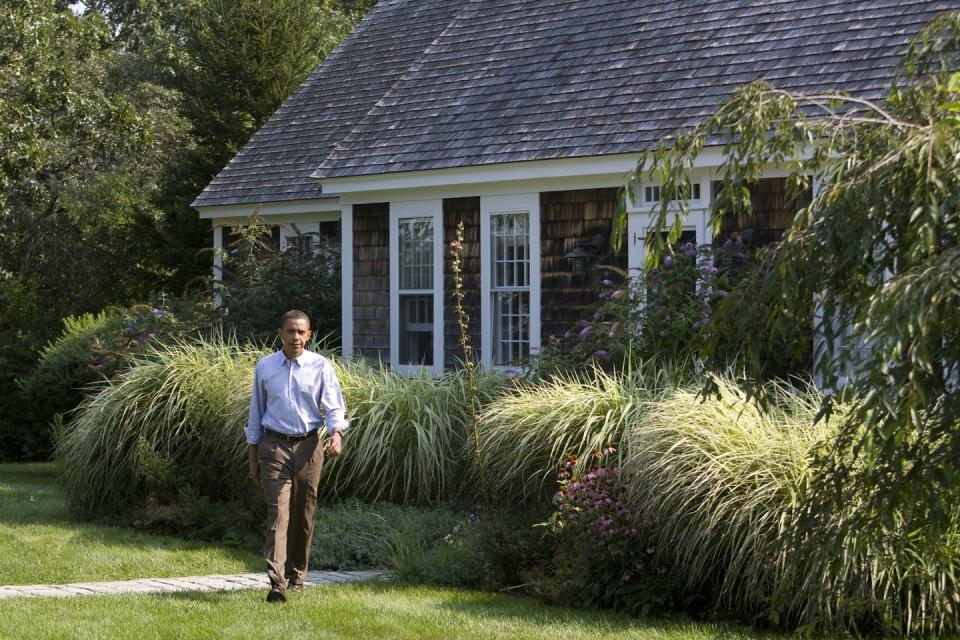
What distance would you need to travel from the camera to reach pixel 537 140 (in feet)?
Answer: 46.4

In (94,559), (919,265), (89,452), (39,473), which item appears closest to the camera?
(919,265)

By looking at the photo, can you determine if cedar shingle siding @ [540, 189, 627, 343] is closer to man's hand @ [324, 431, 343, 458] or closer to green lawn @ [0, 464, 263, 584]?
green lawn @ [0, 464, 263, 584]

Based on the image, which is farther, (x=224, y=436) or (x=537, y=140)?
(x=537, y=140)

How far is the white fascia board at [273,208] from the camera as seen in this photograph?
18938 mm

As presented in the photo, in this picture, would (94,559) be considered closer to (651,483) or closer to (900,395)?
(651,483)

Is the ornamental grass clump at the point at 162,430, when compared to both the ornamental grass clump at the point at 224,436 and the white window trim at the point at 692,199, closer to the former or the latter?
the ornamental grass clump at the point at 224,436

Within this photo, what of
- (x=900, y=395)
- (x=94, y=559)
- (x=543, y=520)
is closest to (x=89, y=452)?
(x=94, y=559)

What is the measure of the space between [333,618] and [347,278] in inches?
357

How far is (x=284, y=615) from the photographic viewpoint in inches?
303

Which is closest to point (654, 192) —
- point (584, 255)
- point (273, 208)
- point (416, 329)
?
point (584, 255)

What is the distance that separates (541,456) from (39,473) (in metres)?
10.00

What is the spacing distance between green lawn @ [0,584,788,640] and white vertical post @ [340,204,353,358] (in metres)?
8.01

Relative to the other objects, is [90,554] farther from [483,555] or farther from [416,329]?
[416,329]

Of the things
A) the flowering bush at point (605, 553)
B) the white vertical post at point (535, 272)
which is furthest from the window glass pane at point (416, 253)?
the flowering bush at point (605, 553)
